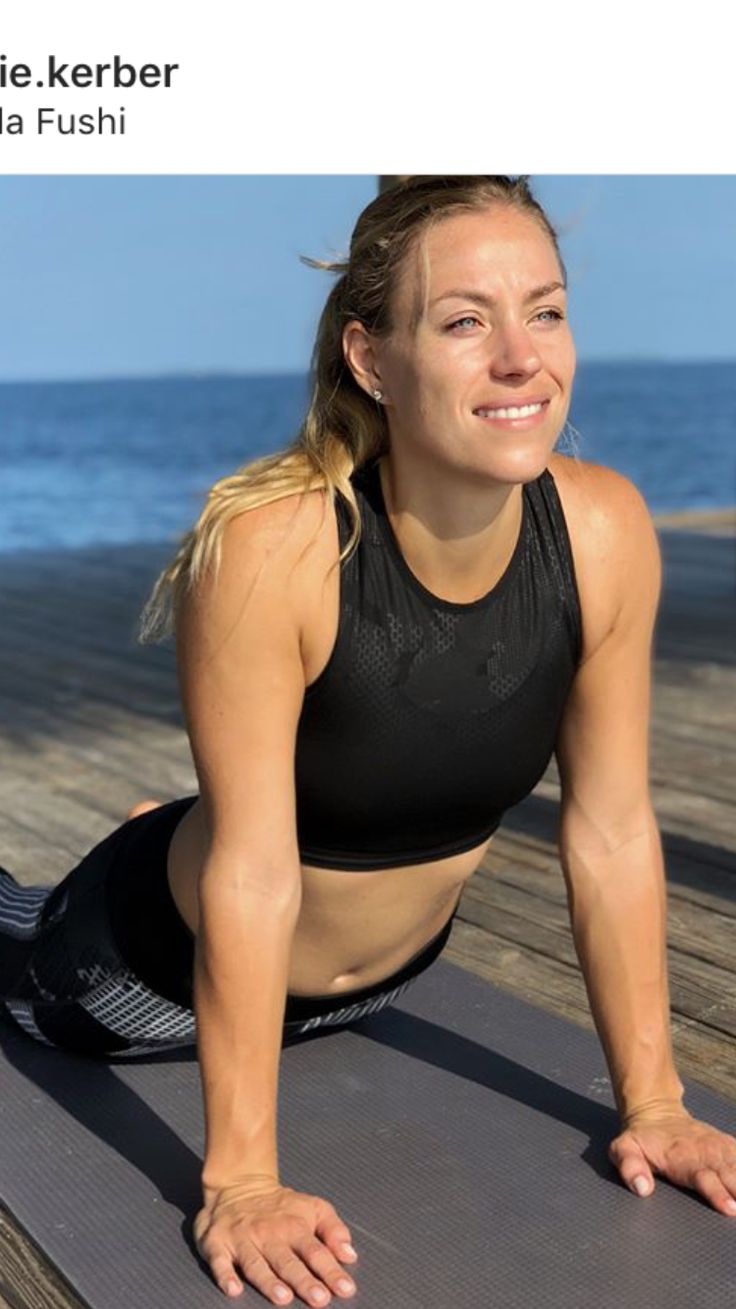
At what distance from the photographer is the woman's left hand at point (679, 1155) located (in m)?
1.91

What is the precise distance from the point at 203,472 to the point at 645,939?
34697 mm

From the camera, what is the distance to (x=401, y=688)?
193 centimetres

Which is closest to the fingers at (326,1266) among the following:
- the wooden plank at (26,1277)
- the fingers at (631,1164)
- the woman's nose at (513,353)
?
the wooden plank at (26,1277)

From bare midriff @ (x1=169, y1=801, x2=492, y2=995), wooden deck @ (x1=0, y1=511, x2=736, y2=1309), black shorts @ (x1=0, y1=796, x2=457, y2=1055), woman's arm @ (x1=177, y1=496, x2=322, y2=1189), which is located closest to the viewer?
woman's arm @ (x1=177, y1=496, x2=322, y2=1189)

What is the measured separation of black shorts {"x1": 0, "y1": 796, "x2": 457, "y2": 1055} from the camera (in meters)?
2.22

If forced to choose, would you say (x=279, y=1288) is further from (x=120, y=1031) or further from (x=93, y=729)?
(x=93, y=729)

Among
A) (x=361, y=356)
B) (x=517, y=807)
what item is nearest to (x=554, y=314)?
(x=361, y=356)

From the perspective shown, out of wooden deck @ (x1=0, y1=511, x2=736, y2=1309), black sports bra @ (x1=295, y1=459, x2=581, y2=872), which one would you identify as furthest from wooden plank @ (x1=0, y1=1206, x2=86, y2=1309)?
black sports bra @ (x1=295, y1=459, x2=581, y2=872)

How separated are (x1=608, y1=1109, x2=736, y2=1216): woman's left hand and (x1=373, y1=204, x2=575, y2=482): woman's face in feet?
2.57

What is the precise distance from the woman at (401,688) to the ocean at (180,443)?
17.4m

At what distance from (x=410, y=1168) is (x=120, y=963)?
0.48 m

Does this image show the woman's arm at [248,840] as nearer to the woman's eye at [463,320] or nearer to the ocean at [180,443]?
the woman's eye at [463,320]

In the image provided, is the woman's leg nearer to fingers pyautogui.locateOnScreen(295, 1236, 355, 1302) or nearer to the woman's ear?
fingers pyautogui.locateOnScreen(295, 1236, 355, 1302)

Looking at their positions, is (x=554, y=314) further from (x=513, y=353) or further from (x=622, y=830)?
(x=622, y=830)
